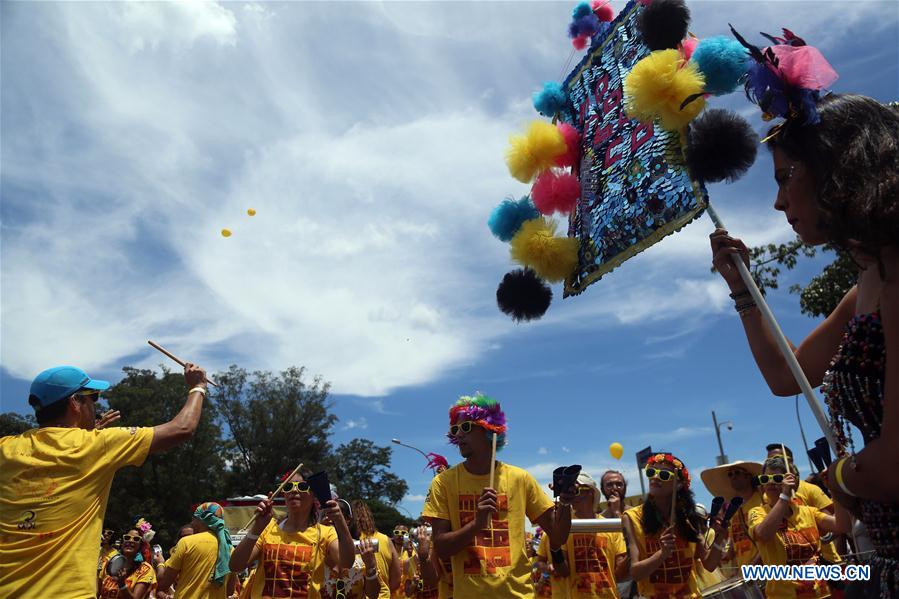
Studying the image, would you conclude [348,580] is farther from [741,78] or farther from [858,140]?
[858,140]

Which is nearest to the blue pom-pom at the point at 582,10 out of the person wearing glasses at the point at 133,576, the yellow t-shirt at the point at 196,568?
the yellow t-shirt at the point at 196,568

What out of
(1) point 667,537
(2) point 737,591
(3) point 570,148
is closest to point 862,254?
(2) point 737,591

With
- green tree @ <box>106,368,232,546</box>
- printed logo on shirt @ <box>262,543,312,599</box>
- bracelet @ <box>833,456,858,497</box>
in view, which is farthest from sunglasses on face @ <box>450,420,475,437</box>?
green tree @ <box>106,368,232,546</box>

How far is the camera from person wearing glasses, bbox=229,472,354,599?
5.84 m

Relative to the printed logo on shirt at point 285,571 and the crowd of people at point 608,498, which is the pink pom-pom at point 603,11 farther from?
the printed logo on shirt at point 285,571

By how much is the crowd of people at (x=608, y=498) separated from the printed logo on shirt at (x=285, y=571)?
0.04 feet

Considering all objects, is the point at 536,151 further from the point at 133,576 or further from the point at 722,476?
the point at 133,576

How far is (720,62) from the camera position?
366cm

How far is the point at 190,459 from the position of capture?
127 feet

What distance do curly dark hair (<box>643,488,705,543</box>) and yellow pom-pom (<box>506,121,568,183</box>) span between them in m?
3.48

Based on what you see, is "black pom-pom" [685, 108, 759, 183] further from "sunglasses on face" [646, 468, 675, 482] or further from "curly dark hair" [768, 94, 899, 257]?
"sunglasses on face" [646, 468, 675, 482]

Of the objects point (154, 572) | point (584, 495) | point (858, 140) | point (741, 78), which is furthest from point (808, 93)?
point (154, 572)

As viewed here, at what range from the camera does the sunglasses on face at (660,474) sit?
21.2ft

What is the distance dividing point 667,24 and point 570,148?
1.24 metres
